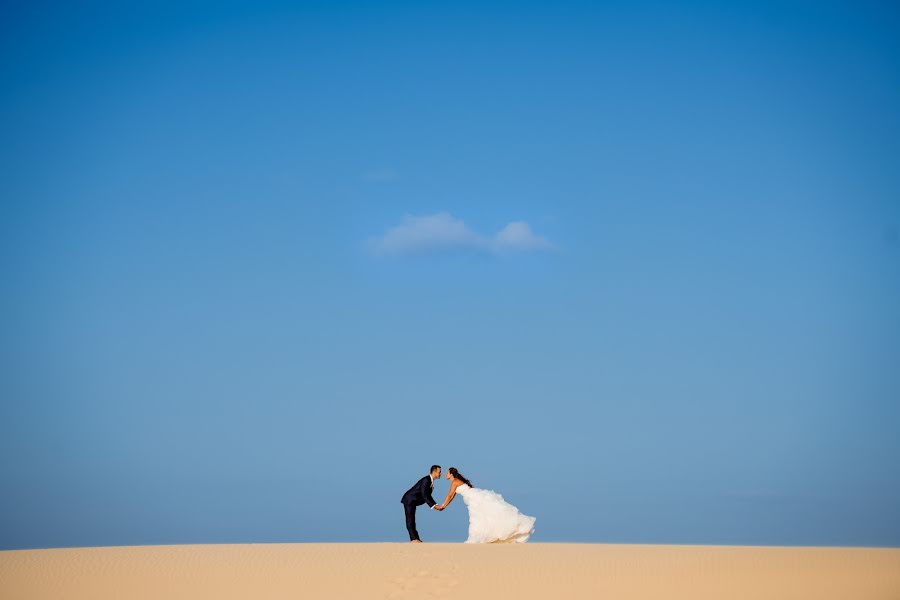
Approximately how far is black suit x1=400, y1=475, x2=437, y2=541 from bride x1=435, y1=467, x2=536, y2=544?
47 centimetres

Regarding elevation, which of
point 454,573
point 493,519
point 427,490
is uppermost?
point 427,490

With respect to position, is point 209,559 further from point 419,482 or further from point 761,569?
point 761,569

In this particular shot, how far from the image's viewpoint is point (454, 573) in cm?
2264

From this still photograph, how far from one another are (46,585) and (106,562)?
146cm

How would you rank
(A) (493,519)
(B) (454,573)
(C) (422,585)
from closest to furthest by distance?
(C) (422,585)
(B) (454,573)
(A) (493,519)

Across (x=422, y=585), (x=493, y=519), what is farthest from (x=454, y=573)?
(x=493, y=519)

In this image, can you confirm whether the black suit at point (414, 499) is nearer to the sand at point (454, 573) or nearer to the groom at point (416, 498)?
the groom at point (416, 498)

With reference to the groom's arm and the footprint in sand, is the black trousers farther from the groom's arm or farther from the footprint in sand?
the footprint in sand

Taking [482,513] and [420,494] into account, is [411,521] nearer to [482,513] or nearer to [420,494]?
[420,494]

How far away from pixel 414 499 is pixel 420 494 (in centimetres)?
17

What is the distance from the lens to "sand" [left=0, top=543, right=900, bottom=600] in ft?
73.3

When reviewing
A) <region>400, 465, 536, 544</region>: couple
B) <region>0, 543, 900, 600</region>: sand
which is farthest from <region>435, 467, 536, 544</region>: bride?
<region>0, 543, 900, 600</region>: sand

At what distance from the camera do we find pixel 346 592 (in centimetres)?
2211

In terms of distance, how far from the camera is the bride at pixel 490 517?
26344mm
